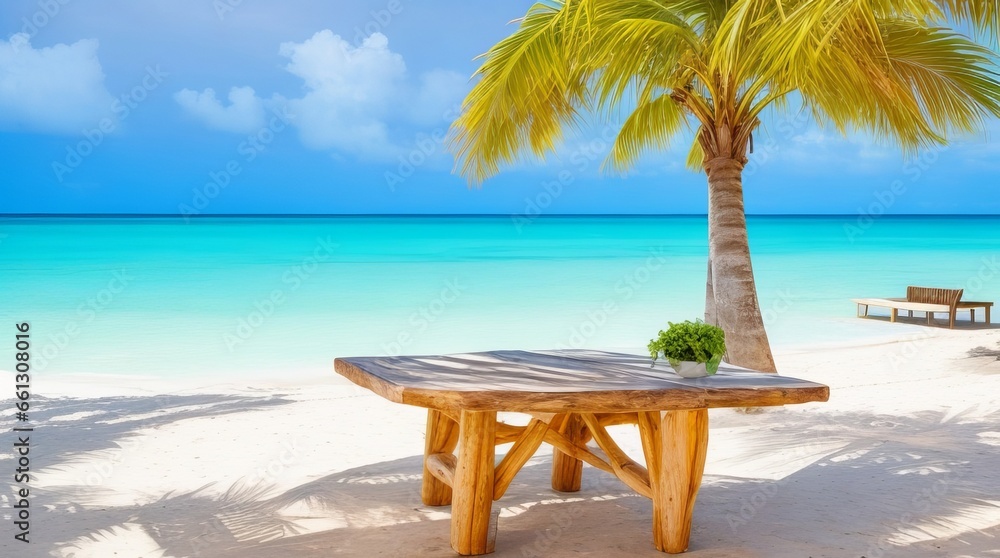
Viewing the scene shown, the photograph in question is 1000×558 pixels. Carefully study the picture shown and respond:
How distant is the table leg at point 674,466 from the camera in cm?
311

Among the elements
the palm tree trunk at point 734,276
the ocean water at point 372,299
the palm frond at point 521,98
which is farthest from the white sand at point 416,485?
the ocean water at point 372,299

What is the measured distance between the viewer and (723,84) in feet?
19.2

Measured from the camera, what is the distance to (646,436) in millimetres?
3256

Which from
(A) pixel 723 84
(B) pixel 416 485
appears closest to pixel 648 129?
(A) pixel 723 84

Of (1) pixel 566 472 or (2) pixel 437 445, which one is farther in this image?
(1) pixel 566 472

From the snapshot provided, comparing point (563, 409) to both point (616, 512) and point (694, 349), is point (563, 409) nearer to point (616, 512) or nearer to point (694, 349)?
point (694, 349)

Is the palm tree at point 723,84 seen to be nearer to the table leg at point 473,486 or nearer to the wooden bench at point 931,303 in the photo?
the table leg at point 473,486

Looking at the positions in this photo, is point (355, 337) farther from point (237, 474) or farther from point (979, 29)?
point (979, 29)

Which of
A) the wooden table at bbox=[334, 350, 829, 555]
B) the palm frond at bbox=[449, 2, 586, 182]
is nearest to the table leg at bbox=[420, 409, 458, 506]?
the wooden table at bbox=[334, 350, 829, 555]

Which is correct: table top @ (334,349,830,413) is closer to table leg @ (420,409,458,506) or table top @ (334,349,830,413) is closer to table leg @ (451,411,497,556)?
table leg @ (451,411,497,556)

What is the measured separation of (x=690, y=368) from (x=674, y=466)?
1.23 feet

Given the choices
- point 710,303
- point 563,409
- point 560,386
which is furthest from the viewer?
point 710,303

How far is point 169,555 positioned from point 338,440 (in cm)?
214

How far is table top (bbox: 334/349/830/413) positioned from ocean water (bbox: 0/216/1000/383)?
241 inches
